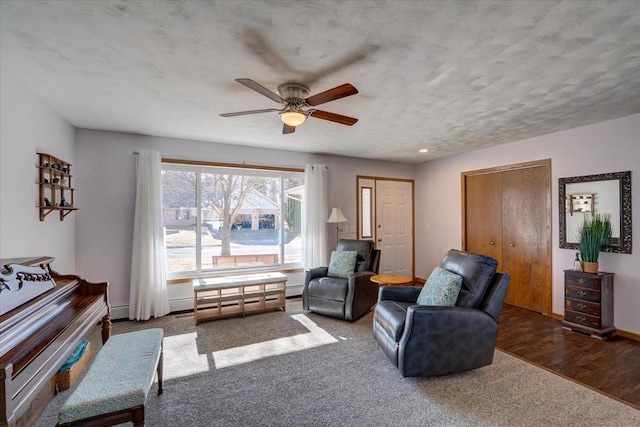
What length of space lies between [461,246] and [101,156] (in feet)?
18.4

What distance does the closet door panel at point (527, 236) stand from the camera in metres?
4.10

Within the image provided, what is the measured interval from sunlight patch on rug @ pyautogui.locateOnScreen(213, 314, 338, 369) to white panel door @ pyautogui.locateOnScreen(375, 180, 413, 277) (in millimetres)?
2798

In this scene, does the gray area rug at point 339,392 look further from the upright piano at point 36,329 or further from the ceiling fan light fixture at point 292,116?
the ceiling fan light fixture at point 292,116

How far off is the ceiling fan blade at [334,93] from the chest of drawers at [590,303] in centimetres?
340

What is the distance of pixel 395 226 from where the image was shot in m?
6.00

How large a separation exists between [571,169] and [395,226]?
290 cm

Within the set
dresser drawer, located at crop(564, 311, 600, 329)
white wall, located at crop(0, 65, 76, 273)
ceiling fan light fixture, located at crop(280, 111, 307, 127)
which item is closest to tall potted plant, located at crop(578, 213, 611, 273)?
dresser drawer, located at crop(564, 311, 600, 329)

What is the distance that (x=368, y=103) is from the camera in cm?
290

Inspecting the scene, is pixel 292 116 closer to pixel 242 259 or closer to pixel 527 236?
pixel 242 259

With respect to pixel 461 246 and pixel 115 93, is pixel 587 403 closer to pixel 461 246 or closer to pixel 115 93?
pixel 461 246

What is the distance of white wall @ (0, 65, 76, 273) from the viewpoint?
2.25 m

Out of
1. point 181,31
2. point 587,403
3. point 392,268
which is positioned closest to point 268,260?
point 392,268

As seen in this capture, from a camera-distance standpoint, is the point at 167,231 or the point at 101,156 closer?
the point at 101,156

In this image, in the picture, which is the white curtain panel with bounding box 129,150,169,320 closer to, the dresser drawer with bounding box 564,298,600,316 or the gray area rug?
the gray area rug
